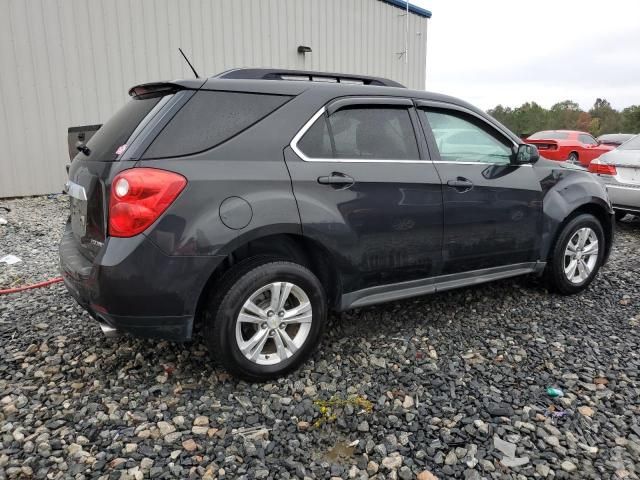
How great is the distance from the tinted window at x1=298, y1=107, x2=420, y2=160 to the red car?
13.2 m

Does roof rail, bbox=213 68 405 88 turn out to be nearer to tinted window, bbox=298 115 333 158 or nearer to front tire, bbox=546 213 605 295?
tinted window, bbox=298 115 333 158

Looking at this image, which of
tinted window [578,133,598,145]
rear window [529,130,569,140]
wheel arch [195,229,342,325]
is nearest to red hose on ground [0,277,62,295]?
wheel arch [195,229,342,325]

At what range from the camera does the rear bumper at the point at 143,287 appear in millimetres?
2301

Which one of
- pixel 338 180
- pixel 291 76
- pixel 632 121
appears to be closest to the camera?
pixel 338 180

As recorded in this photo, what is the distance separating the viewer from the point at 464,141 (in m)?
3.47

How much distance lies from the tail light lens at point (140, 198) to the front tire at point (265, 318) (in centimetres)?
51

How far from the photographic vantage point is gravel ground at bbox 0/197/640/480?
2105 millimetres

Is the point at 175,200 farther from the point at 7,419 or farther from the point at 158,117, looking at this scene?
the point at 7,419

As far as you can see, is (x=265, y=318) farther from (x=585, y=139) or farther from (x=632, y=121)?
(x=632, y=121)

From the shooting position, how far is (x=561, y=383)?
2.75m

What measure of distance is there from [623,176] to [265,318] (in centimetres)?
602

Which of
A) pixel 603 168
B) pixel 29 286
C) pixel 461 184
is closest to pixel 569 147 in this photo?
pixel 603 168

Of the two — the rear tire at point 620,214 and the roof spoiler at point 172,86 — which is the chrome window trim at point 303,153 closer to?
the roof spoiler at point 172,86

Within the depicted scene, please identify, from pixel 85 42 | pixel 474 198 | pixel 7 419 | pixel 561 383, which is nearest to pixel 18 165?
pixel 85 42
